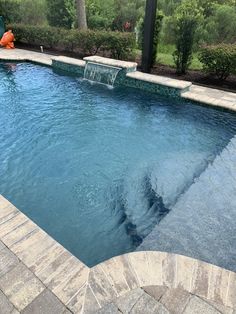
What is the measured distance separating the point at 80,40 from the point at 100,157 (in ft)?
26.4

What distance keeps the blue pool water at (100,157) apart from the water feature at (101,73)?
593mm

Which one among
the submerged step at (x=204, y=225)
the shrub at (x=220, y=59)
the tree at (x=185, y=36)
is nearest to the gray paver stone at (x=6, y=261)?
the submerged step at (x=204, y=225)

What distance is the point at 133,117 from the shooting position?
716cm

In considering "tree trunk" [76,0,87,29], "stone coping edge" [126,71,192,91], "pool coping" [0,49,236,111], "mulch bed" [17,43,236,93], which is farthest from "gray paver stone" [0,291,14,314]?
"tree trunk" [76,0,87,29]

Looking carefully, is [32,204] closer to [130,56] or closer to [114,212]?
[114,212]

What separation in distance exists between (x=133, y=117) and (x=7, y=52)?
28.7 ft

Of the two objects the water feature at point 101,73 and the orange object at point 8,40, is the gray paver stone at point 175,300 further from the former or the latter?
the orange object at point 8,40

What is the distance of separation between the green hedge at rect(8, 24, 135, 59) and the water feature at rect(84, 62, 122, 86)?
1750mm

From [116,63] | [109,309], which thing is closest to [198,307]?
[109,309]

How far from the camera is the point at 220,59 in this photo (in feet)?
27.6

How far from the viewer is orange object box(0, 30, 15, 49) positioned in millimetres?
13482

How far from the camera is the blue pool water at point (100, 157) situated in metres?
3.91

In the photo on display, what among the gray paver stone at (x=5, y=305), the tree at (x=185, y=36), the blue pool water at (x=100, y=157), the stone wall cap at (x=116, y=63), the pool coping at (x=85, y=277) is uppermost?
the tree at (x=185, y=36)

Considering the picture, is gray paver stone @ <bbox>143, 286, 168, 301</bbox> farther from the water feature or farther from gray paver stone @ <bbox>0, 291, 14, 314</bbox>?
the water feature
